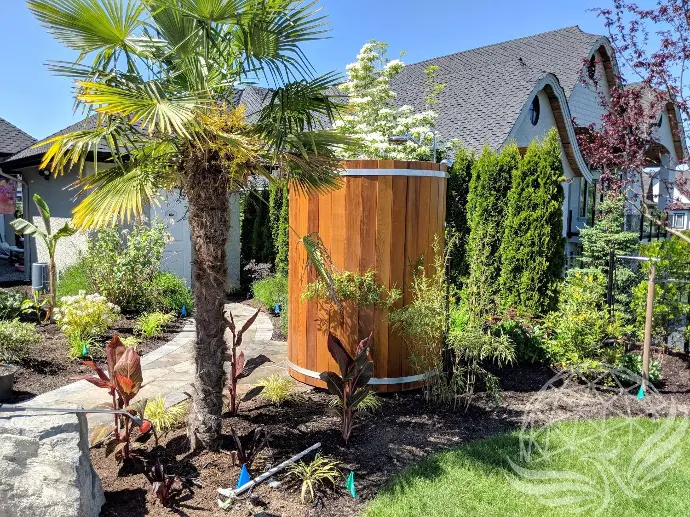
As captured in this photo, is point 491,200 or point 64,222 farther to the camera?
point 64,222

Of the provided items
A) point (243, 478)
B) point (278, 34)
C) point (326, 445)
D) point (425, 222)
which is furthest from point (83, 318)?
point (278, 34)

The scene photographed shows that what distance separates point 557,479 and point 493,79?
13.2 m

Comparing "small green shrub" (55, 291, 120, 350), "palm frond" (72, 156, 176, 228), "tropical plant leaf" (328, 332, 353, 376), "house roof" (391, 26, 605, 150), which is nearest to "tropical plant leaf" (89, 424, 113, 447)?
"palm frond" (72, 156, 176, 228)

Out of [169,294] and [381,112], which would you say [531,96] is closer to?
[381,112]

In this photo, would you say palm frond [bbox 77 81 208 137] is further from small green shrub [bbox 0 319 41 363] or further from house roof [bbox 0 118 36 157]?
house roof [bbox 0 118 36 157]

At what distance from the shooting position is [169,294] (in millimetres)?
8570

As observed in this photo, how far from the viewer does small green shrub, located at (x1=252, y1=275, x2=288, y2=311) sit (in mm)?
8891

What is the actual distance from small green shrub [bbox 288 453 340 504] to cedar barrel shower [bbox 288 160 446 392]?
152 centimetres

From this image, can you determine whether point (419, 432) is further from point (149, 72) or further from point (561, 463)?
point (149, 72)

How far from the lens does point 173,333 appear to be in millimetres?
7324

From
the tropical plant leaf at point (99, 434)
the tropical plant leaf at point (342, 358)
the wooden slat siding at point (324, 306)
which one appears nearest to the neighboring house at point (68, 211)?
the wooden slat siding at point (324, 306)

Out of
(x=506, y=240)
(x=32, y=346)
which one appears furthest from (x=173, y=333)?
(x=506, y=240)

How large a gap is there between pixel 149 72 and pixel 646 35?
29.8 feet

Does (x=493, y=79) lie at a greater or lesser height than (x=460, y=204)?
greater
